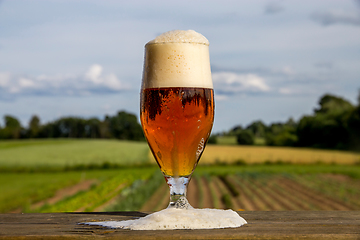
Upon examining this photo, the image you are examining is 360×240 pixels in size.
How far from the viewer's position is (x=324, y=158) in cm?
3444

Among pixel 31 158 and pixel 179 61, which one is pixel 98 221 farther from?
pixel 31 158

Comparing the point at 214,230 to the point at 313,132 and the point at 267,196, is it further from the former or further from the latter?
the point at 313,132

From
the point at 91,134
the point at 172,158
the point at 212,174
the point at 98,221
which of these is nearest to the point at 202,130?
the point at 172,158

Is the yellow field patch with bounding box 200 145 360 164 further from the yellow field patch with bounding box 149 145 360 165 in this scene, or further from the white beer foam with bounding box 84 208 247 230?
the white beer foam with bounding box 84 208 247 230

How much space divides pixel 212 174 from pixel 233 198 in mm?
9930

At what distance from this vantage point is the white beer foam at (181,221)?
1.66 meters

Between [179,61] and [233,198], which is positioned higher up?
[179,61]

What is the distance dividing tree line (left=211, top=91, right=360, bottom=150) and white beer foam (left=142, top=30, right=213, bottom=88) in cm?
4411

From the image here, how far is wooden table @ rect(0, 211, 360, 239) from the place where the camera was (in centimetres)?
153

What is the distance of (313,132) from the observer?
4941 centimetres

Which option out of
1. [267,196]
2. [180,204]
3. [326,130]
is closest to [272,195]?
[267,196]

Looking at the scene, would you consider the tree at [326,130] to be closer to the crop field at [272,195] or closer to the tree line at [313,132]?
the tree line at [313,132]

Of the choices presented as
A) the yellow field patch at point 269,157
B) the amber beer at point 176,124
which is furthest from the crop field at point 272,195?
the amber beer at point 176,124

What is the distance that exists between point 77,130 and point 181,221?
5385cm
